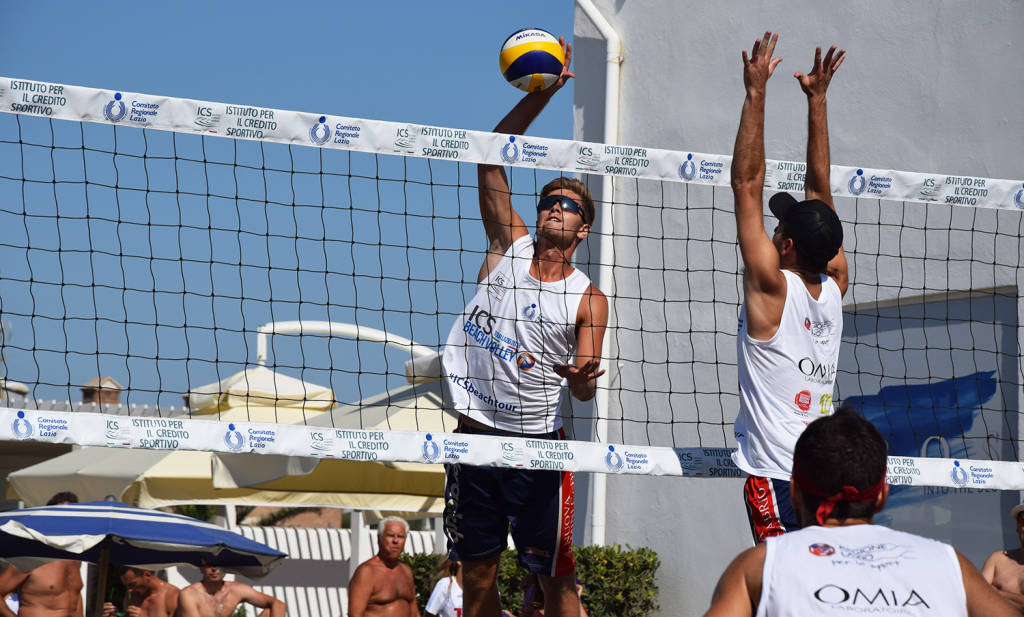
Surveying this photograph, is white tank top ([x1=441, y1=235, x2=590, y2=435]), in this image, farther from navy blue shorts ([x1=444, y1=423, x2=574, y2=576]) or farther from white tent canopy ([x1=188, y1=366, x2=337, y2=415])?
white tent canopy ([x1=188, y1=366, x2=337, y2=415])

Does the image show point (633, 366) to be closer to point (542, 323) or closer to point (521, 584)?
point (521, 584)

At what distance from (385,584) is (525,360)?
17.0 feet

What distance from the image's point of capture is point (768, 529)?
398cm

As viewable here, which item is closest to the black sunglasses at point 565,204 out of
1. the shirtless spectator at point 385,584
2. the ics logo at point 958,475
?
the ics logo at point 958,475

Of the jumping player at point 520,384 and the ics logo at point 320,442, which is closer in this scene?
the ics logo at point 320,442

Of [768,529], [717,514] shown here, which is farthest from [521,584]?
[768,529]

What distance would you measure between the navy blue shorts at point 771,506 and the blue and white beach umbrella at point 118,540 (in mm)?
Answer: 5989

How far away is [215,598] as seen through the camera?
10242 mm

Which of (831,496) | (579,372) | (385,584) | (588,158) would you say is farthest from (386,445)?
(385,584)

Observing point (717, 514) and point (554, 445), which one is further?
point (717, 514)

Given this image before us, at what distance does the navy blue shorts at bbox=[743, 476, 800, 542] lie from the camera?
13.1 feet

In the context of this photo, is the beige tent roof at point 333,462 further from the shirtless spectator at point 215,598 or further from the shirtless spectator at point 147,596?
the shirtless spectator at point 147,596

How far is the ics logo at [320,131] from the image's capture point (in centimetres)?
505

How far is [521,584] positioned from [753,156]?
22.8 feet
